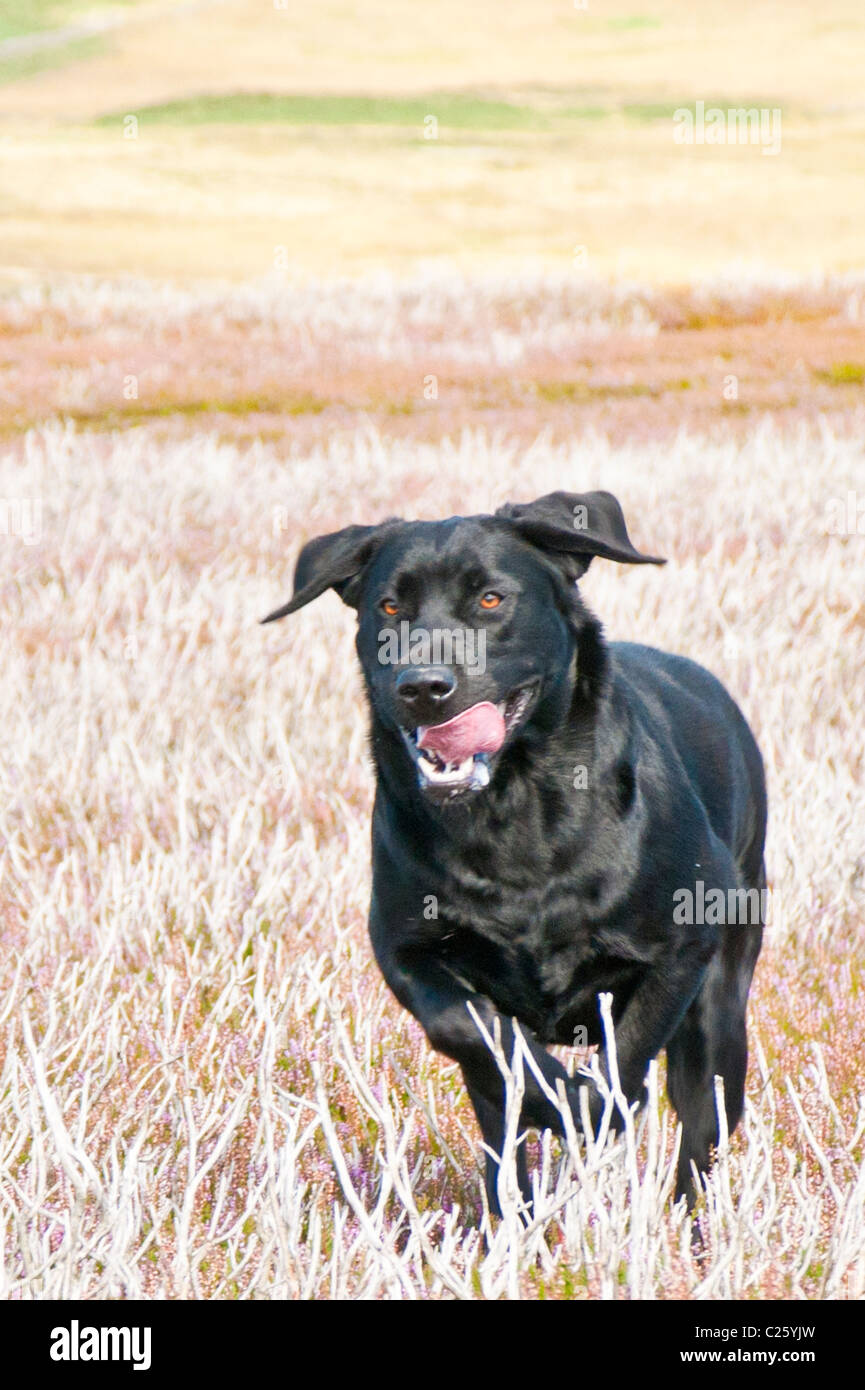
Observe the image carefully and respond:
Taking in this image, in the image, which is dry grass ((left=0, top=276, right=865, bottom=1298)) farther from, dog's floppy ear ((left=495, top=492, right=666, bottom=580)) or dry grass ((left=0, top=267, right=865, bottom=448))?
dry grass ((left=0, top=267, right=865, bottom=448))

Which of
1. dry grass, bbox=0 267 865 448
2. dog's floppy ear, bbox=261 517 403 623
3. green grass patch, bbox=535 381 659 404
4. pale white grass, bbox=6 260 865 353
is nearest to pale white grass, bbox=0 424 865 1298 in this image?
dog's floppy ear, bbox=261 517 403 623

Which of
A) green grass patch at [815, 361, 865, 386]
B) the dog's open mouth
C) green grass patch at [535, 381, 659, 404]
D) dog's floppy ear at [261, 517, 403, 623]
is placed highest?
green grass patch at [815, 361, 865, 386]

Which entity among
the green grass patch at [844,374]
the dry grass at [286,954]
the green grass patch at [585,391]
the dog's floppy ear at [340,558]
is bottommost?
the dry grass at [286,954]

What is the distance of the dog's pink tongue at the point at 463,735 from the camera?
3.30 m

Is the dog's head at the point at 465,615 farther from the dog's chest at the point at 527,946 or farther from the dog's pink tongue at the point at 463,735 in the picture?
the dog's chest at the point at 527,946

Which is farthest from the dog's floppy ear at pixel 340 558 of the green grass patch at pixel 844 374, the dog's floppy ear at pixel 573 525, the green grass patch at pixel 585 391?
the green grass patch at pixel 844 374

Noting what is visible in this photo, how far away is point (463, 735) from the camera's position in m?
3.32

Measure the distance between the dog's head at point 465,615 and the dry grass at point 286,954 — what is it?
0.65 meters

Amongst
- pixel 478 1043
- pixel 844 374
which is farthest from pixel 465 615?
pixel 844 374

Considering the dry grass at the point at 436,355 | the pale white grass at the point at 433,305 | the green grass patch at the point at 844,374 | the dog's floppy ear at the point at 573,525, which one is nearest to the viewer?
the dog's floppy ear at the point at 573,525

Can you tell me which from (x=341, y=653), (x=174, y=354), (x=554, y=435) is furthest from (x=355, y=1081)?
(x=174, y=354)

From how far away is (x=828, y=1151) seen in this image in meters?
3.37

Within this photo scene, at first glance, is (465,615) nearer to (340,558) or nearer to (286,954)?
(340,558)

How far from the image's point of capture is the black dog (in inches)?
131
